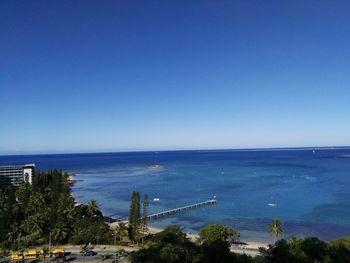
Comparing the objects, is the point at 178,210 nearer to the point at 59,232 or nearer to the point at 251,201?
the point at 251,201

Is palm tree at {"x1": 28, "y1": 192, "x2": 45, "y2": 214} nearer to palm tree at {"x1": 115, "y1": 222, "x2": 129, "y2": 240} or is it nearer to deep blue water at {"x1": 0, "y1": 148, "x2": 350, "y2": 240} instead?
palm tree at {"x1": 115, "y1": 222, "x2": 129, "y2": 240}

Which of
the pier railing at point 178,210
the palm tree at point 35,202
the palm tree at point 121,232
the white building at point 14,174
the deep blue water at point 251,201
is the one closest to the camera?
the palm tree at point 121,232

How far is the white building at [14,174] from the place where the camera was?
153 m

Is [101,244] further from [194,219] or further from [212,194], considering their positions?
[212,194]

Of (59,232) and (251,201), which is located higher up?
(59,232)

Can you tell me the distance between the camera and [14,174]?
159m

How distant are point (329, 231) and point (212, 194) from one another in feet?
222

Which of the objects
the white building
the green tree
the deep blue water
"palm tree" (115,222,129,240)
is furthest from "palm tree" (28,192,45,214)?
the white building

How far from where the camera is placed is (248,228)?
316 ft

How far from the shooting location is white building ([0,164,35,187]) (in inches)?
6038

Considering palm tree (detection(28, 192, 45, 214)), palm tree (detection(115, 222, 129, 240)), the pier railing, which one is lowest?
the pier railing

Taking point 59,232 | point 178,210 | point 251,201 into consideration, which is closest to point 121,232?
point 59,232

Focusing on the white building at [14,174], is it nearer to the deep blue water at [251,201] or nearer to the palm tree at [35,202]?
the deep blue water at [251,201]

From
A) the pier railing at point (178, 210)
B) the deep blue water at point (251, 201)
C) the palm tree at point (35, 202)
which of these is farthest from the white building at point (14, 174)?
the pier railing at point (178, 210)
